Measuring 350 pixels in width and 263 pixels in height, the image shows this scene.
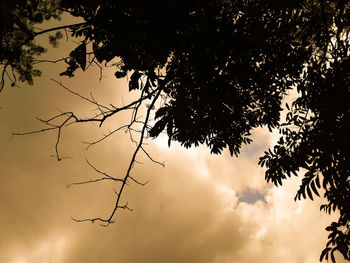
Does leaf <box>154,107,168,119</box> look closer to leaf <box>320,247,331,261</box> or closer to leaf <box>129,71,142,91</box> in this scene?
Answer: leaf <box>129,71,142,91</box>

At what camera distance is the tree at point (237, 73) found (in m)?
2.79

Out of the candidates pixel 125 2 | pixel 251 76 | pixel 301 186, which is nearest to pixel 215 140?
pixel 251 76

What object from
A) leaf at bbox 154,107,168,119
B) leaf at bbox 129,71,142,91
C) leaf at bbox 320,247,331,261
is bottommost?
leaf at bbox 320,247,331,261

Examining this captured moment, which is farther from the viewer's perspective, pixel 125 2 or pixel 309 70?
pixel 309 70

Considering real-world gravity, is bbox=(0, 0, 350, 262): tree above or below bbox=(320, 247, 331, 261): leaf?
above

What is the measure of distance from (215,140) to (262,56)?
2.29m

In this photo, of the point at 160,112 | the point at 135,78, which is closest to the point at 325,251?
the point at 160,112

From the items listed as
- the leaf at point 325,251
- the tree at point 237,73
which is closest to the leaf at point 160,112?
the tree at point 237,73

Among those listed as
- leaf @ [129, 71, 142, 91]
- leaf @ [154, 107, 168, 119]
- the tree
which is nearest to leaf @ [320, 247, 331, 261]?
the tree

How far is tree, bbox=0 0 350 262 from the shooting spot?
2.79 meters

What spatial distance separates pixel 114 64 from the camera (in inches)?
169

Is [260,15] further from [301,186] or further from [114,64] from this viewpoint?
[301,186]

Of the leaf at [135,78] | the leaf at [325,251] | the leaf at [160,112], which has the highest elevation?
the leaf at [135,78]

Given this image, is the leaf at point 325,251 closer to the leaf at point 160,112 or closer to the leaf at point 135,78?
the leaf at point 160,112
